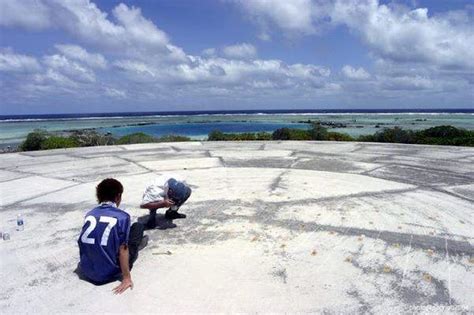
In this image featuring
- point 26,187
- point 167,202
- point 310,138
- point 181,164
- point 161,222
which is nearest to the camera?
point 167,202

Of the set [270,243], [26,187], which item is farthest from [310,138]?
[270,243]

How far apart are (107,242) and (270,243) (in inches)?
80.9

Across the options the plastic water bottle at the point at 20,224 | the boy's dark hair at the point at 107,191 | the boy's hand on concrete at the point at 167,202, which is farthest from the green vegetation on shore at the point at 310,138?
the boy's dark hair at the point at 107,191

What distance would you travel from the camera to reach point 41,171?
420 inches

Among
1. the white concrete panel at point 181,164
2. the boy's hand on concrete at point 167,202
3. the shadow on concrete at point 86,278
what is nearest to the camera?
the shadow on concrete at point 86,278

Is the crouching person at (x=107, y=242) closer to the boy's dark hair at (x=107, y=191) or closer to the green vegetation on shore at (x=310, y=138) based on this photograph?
the boy's dark hair at (x=107, y=191)

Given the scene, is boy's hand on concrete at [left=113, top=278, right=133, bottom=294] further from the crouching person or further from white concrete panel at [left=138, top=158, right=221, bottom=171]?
white concrete panel at [left=138, top=158, right=221, bottom=171]

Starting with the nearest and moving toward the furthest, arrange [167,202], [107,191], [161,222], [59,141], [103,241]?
[103,241] < [107,191] < [167,202] < [161,222] < [59,141]

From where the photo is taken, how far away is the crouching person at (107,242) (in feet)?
13.0

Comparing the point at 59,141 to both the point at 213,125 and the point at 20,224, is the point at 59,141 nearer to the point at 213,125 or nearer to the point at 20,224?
the point at 20,224

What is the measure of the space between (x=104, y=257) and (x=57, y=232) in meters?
2.15

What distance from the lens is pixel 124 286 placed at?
397 centimetres

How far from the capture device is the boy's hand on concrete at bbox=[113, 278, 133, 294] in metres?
3.93

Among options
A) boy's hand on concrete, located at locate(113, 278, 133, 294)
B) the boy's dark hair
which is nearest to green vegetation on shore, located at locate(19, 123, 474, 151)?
the boy's dark hair
